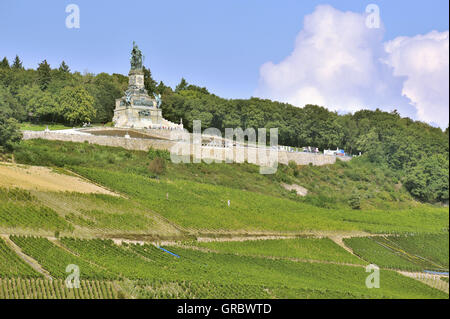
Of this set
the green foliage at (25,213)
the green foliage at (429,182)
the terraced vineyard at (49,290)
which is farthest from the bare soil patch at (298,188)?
the terraced vineyard at (49,290)

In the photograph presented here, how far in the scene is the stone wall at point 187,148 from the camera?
71438 mm

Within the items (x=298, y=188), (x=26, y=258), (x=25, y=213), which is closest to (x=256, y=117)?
(x=298, y=188)

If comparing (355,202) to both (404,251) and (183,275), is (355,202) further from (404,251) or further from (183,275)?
(183,275)

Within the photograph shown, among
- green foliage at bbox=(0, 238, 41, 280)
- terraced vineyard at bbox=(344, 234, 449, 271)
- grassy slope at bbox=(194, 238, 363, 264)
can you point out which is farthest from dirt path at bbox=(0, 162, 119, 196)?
terraced vineyard at bbox=(344, 234, 449, 271)

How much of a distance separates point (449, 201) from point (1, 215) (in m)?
81.2

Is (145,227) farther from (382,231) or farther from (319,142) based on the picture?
(319,142)

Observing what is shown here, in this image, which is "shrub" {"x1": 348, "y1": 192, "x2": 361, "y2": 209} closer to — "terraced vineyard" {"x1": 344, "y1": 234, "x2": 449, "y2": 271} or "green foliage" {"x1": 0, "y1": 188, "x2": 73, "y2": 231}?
"terraced vineyard" {"x1": 344, "y1": 234, "x2": 449, "y2": 271}

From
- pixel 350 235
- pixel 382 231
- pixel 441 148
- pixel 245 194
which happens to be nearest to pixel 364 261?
pixel 350 235

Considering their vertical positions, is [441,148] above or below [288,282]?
above

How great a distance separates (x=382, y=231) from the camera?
2552 inches

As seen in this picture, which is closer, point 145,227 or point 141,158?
point 145,227

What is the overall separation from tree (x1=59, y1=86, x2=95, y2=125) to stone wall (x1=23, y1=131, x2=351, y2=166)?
19.9m

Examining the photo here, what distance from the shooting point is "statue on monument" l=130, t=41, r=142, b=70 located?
97.4 meters

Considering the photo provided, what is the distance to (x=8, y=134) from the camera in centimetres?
6256
